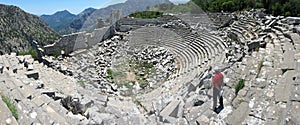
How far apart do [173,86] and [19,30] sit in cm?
6905

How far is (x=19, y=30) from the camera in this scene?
74562 millimetres

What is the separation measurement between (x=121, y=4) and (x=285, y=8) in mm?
16770

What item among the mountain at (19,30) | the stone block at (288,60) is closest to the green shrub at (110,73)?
the stone block at (288,60)

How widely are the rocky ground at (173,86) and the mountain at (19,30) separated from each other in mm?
43972

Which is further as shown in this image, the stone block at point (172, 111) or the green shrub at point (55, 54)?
the green shrub at point (55, 54)

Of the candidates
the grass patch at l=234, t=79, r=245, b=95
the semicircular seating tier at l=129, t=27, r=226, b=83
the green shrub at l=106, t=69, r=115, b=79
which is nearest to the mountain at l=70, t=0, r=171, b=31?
the semicircular seating tier at l=129, t=27, r=226, b=83

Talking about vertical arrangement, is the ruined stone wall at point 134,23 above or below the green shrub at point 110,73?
above

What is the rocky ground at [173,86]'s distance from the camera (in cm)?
613

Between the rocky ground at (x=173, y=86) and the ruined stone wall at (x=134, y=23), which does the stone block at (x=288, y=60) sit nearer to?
the rocky ground at (x=173, y=86)

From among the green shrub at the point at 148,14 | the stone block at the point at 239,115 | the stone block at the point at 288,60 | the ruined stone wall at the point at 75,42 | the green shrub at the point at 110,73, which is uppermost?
the stone block at the point at 288,60

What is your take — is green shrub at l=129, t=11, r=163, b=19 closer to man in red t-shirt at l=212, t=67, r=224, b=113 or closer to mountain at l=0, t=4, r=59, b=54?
mountain at l=0, t=4, r=59, b=54

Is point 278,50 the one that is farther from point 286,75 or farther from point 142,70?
point 142,70

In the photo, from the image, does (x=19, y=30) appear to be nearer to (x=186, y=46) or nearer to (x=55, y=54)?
(x=55, y=54)

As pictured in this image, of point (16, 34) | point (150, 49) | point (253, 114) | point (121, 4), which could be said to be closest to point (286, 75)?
point (253, 114)
